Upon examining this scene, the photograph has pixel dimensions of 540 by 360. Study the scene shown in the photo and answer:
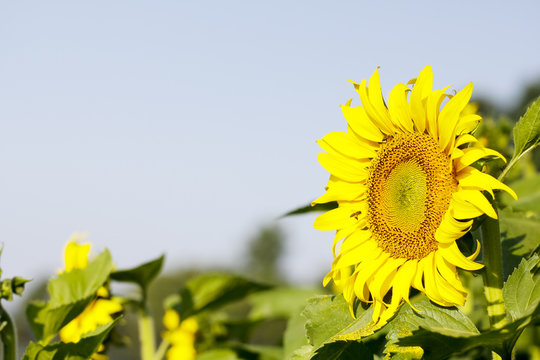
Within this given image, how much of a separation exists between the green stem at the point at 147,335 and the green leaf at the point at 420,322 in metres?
1.15

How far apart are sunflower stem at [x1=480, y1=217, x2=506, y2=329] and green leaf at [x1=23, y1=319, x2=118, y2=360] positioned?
2.83 ft

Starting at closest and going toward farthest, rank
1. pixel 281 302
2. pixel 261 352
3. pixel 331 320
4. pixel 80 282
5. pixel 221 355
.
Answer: pixel 331 320, pixel 80 282, pixel 261 352, pixel 221 355, pixel 281 302

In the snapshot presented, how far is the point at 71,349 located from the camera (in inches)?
59.7

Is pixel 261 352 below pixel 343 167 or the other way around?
below

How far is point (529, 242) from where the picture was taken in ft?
4.46

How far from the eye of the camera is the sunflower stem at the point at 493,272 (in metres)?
1.13

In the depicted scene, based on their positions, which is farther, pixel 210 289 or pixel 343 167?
pixel 210 289

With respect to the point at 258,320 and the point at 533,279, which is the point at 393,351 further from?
the point at 258,320

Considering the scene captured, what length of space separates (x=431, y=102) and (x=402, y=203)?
26 cm

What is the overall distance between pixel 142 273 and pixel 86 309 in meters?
0.21

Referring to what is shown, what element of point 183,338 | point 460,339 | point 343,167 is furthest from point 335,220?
point 183,338

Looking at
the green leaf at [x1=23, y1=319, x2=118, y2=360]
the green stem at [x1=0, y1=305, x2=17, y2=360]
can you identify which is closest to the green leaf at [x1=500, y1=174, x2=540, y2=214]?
the green leaf at [x1=23, y1=319, x2=118, y2=360]

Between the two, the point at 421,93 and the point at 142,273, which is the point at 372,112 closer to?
the point at 421,93

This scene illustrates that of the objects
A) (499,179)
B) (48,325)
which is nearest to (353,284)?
(499,179)
